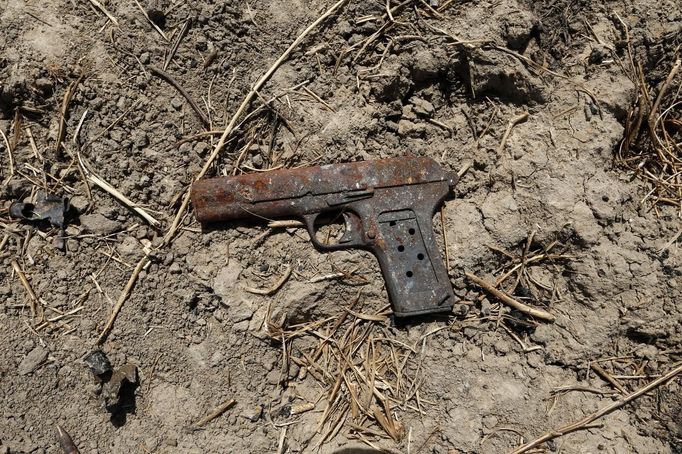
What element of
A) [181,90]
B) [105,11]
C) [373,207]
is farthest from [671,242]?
[105,11]

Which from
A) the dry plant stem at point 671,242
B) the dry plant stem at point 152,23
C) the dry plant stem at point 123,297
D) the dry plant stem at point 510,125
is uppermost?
the dry plant stem at point 152,23

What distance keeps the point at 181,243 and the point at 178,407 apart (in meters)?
0.89

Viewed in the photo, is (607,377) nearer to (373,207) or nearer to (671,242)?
(671,242)

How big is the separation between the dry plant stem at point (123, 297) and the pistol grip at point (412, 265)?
1308 mm

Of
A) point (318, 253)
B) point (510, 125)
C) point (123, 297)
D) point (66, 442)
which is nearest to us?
point (66, 442)

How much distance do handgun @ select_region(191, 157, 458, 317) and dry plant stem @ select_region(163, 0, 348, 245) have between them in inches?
5.7

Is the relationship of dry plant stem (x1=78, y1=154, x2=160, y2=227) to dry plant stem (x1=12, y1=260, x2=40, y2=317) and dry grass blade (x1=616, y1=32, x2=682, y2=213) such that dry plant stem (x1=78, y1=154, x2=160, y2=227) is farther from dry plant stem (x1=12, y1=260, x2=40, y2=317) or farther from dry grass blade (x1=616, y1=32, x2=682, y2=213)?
dry grass blade (x1=616, y1=32, x2=682, y2=213)

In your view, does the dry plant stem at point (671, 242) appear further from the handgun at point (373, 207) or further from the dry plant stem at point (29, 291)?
the dry plant stem at point (29, 291)

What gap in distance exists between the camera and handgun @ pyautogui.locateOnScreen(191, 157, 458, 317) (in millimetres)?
2740

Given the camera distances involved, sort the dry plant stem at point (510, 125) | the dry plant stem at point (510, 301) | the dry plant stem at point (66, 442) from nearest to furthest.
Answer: the dry plant stem at point (66, 442), the dry plant stem at point (510, 301), the dry plant stem at point (510, 125)

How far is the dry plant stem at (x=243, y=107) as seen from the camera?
279cm

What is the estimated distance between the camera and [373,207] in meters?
2.84

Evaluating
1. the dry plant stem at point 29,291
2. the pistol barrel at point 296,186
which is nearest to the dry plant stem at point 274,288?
the pistol barrel at point 296,186

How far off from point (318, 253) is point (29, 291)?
1.58 m
